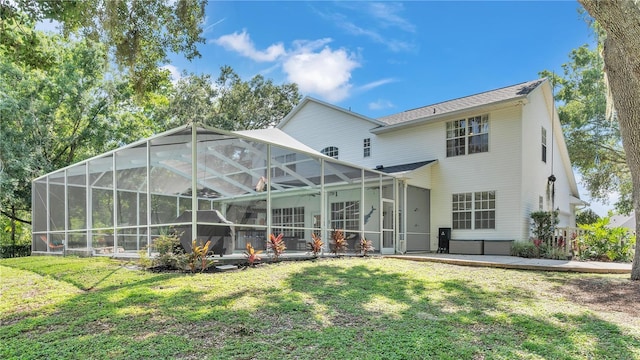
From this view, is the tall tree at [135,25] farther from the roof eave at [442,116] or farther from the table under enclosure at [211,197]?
the roof eave at [442,116]

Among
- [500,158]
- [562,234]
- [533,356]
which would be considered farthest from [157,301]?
[562,234]

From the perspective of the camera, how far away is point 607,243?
1145cm

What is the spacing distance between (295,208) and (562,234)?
8921mm

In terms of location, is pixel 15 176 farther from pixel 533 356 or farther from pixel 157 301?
pixel 533 356

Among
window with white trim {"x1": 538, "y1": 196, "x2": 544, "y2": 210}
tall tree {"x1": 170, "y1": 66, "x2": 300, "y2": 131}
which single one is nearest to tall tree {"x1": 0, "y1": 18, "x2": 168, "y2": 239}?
tall tree {"x1": 170, "y1": 66, "x2": 300, "y2": 131}

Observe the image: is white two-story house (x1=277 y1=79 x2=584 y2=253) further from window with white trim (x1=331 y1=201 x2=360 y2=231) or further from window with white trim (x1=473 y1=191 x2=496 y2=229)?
window with white trim (x1=331 y1=201 x2=360 y2=231)

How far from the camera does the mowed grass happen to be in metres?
3.71

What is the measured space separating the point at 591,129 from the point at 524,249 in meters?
14.0

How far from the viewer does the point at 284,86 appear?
2823cm

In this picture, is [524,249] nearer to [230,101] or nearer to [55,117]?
[230,101]

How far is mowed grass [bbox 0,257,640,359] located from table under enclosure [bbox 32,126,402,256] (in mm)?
2079

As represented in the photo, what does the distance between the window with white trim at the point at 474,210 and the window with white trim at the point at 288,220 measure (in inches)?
228

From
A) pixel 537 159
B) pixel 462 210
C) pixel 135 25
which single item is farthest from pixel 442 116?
pixel 135 25

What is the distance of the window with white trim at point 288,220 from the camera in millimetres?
9930
